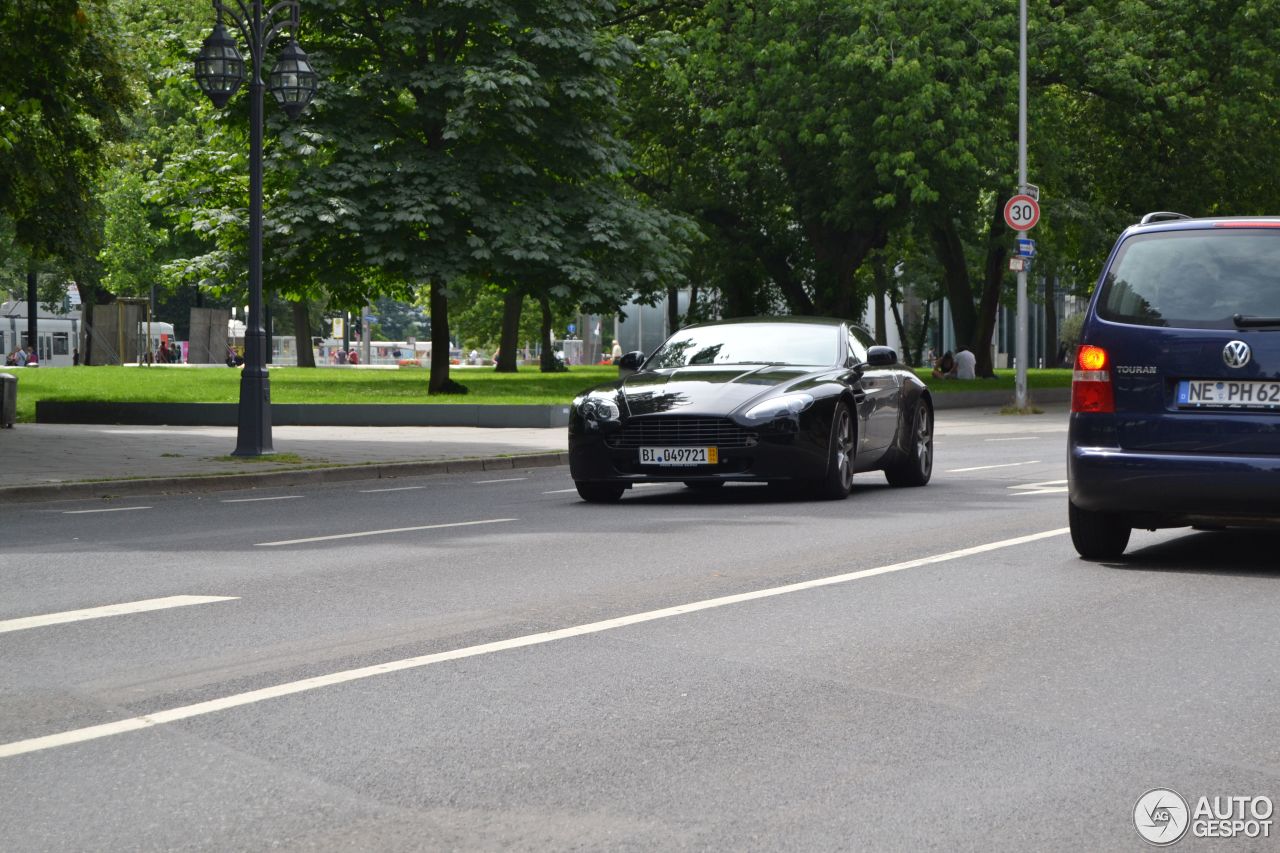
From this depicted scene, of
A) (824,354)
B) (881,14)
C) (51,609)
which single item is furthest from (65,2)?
(881,14)

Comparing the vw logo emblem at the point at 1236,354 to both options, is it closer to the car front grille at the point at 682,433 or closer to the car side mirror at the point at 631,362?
the car front grille at the point at 682,433

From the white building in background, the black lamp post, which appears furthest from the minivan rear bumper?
the white building in background

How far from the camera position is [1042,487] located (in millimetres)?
15906

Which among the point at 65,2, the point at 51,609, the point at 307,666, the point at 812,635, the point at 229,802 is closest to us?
the point at 229,802

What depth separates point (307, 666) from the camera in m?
6.63

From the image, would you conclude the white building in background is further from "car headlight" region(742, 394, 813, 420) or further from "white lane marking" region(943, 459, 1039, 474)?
"car headlight" region(742, 394, 813, 420)

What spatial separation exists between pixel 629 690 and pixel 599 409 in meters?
7.82

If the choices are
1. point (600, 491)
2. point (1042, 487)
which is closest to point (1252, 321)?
point (600, 491)

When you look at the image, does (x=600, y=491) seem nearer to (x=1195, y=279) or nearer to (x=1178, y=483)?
(x=1178, y=483)

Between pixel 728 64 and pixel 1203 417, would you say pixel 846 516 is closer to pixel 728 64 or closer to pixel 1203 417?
pixel 1203 417

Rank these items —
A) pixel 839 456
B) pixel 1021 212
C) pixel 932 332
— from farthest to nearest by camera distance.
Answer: pixel 932 332
pixel 1021 212
pixel 839 456

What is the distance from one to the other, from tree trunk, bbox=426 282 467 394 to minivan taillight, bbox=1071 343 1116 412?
2591 cm

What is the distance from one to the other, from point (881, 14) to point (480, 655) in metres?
32.7

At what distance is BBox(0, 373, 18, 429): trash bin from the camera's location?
1012 inches
